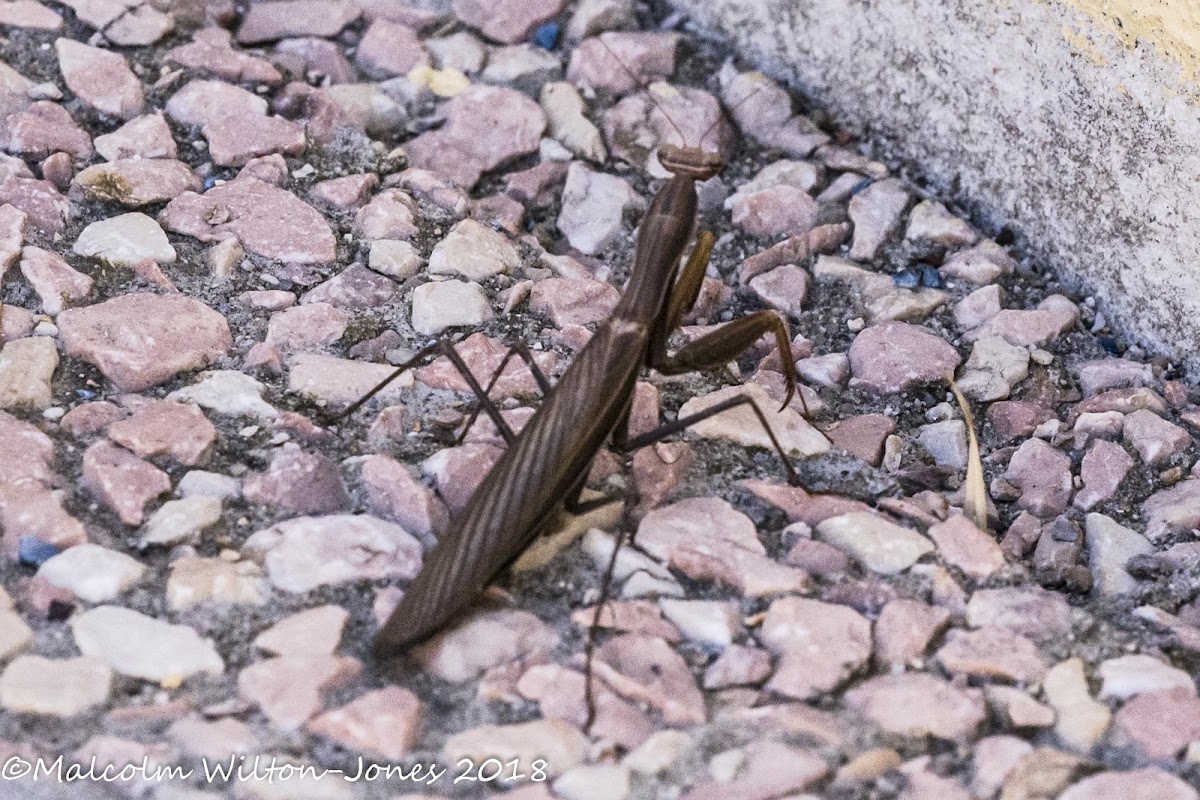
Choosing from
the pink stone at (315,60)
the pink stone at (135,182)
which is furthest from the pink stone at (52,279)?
the pink stone at (315,60)

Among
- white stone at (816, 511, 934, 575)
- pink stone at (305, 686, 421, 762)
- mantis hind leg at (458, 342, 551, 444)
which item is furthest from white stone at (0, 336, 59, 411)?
white stone at (816, 511, 934, 575)

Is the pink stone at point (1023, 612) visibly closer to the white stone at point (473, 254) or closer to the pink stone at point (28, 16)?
the white stone at point (473, 254)

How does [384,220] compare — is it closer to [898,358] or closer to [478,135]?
[478,135]

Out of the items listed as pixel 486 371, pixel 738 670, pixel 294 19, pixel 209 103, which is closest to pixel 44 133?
pixel 209 103

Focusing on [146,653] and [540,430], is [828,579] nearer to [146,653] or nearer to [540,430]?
[540,430]

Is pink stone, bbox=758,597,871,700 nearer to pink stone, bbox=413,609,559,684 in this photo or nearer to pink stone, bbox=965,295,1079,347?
pink stone, bbox=413,609,559,684
